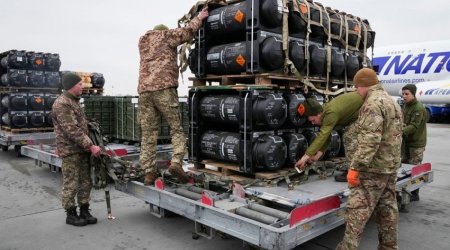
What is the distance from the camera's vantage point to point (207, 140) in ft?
17.2

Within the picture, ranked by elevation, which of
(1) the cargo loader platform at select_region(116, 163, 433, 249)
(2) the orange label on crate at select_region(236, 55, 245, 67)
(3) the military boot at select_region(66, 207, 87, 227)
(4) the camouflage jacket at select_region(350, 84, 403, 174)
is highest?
(2) the orange label on crate at select_region(236, 55, 245, 67)

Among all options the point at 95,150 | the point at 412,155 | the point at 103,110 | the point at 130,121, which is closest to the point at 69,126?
the point at 95,150

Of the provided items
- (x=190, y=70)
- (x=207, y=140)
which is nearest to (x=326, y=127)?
(x=207, y=140)

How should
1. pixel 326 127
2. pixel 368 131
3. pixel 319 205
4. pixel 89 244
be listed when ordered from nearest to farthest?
pixel 368 131
pixel 319 205
pixel 326 127
pixel 89 244

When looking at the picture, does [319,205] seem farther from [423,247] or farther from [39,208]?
[39,208]

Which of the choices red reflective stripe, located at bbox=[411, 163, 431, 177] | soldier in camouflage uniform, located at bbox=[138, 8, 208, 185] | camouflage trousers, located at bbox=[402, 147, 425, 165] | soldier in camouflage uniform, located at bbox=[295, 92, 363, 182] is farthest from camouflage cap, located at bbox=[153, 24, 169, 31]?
camouflage trousers, located at bbox=[402, 147, 425, 165]

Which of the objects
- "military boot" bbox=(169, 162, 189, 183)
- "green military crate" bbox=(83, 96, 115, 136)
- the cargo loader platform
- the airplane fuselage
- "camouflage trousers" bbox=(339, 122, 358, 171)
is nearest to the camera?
the cargo loader platform

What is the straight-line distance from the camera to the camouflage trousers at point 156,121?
5.03 meters

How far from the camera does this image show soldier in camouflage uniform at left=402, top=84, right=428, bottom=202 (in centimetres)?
626

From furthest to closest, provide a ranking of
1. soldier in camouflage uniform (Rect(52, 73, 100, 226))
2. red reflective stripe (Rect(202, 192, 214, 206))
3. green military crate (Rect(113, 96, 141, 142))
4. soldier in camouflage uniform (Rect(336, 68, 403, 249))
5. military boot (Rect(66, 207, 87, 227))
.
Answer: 1. green military crate (Rect(113, 96, 141, 142))
2. military boot (Rect(66, 207, 87, 227))
3. soldier in camouflage uniform (Rect(52, 73, 100, 226))
4. red reflective stripe (Rect(202, 192, 214, 206))
5. soldier in camouflage uniform (Rect(336, 68, 403, 249))

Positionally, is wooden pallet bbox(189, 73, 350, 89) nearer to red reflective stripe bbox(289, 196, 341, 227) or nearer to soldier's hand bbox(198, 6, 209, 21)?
soldier's hand bbox(198, 6, 209, 21)

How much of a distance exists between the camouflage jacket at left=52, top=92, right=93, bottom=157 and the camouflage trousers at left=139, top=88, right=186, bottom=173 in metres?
0.74

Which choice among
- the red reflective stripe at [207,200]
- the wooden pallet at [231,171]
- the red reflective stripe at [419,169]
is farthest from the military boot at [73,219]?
the red reflective stripe at [419,169]

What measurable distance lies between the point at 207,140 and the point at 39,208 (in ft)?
9.69
